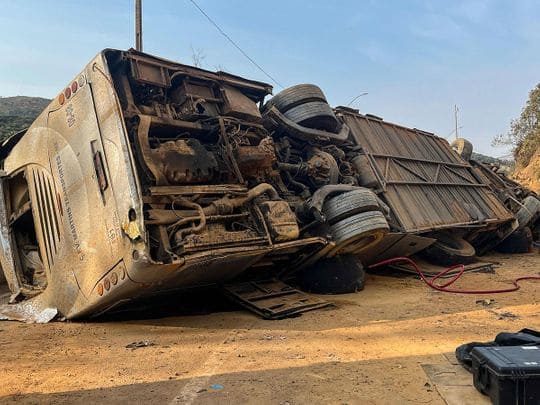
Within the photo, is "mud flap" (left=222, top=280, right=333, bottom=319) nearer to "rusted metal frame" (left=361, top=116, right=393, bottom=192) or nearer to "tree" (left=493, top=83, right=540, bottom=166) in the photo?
"rusted metal frame" (left=361, top=116, right=393, bottom=192)

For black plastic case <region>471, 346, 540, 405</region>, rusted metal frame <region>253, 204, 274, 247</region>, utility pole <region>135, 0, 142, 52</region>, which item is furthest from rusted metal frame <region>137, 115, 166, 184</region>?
utility pole <region>135, 0, 142, 52</region>

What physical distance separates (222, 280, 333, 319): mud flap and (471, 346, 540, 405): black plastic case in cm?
253

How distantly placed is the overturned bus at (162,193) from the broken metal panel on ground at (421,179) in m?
0.97

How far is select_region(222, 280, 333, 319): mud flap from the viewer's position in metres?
5.05

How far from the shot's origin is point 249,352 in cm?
373

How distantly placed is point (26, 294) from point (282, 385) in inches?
159

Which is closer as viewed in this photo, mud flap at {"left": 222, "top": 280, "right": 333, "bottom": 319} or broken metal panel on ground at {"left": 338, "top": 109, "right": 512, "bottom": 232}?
mud flap at {"left": 222, "top": 280, "right": 333, "bottom": 319}

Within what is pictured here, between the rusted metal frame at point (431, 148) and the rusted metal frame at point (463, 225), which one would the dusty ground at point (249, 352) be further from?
the rusted metal frame at point (431, 148)

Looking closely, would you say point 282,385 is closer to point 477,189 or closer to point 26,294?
point 26,294

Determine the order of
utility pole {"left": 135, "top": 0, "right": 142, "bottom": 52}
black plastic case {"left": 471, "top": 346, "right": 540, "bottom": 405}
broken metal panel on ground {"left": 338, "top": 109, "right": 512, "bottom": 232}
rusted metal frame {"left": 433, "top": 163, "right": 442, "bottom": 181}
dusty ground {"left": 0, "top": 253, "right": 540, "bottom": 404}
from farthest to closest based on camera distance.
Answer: utility pole {"left": 135, "top": 0, "right": 142, "bottom": 52} < rusted metal frame {"left": 433, "top": 163, "right": 442, "bottom": 181} < broken metal panel on ground {"left": 338, "top": 109, "right": 512, "bottom": 232} < dusty ground {"left": 0, "top": 253, "right": 540, "bottom": 404} < black plastic case {"left": 471, "top": 346, "right": 540, "bottom": 405}

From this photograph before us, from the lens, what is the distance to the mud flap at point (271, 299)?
505 cm

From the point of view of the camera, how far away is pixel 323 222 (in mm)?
5918

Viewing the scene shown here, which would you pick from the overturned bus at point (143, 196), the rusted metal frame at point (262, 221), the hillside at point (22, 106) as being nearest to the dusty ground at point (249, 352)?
the overturned bus at point (143, 196)

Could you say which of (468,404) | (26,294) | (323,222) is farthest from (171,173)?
(468,404)
